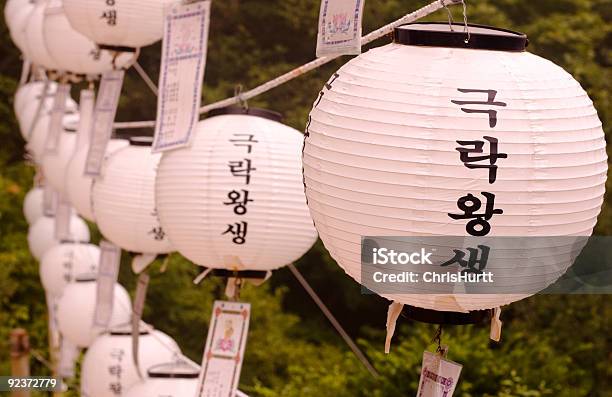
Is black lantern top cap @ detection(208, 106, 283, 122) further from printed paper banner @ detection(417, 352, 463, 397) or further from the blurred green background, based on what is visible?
the blurred green background

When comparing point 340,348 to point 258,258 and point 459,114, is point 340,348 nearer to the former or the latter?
point 258,258

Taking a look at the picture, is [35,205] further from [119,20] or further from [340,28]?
[340,28]

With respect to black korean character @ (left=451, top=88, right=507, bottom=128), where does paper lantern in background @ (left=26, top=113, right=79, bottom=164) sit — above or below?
below

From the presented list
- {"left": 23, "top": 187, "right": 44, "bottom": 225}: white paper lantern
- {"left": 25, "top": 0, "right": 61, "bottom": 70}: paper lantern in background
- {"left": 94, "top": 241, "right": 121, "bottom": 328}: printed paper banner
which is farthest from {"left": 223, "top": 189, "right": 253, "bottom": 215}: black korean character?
{"left": 23, "top": 187, "right": 44, "bottom": 225}: white paper lantern

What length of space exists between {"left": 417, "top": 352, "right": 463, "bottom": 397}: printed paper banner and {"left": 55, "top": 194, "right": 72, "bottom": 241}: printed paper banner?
3.61 m

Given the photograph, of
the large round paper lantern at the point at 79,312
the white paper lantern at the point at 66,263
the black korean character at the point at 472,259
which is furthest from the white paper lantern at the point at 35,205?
the black korean character at the point at 472,259

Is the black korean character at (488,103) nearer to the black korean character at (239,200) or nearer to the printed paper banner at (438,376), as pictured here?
the printed paper banner at (438,376)

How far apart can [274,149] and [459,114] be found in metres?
0.93

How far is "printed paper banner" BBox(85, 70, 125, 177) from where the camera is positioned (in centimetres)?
315

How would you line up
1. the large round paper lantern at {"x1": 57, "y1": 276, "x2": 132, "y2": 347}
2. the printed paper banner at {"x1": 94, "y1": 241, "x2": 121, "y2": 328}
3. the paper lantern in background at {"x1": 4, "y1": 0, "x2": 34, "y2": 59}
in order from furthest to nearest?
the paper lantern in background at {"x1": 4, "y1": 0, "x2": 34, "y2": 59} < the large round paper lantern at {"x1": 57, "y1": 276, "x2": 132, "y2": 347} < the printed paper banner at {"x1": 94, "y1": 241, "x2": 121, "y2": 328}

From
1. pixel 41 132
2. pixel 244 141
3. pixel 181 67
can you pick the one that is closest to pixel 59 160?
pixel 41 132

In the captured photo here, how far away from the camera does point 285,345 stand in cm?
745

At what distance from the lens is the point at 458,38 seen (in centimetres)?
149

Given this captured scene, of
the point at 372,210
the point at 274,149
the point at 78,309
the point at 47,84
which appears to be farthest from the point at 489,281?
the point at 47,84
